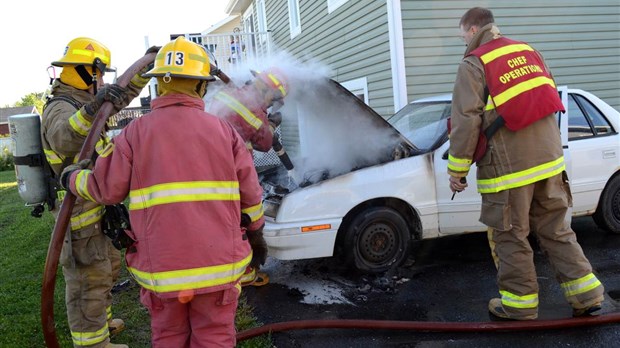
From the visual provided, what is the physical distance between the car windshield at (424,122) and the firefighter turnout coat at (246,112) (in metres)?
1.51

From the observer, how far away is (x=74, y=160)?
3.29 metres

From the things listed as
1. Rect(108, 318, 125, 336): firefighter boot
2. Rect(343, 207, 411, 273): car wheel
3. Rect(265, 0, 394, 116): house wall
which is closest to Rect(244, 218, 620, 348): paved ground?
Rect(343, 207, 411, 273): car wheel

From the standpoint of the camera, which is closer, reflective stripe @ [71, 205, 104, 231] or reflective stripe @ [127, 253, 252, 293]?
reflective stripe @ [127, 253, 252, 293]

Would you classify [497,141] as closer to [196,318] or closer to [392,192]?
[392,192]

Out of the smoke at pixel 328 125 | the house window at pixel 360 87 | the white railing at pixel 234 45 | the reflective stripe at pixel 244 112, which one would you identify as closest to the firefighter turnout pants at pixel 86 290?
the reflective stripe at pixel 244 112

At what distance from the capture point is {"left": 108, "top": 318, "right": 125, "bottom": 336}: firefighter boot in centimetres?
387

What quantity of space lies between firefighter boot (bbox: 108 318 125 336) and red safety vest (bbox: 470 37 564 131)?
3258mm

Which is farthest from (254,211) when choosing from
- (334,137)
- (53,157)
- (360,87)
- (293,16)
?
(293,16)

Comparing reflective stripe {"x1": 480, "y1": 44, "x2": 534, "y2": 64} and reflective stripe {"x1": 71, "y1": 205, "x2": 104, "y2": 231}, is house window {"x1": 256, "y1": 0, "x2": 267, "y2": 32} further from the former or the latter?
reflective stripe {"x1": 71, "y1": 205, "x2": 104, "y2": 231}

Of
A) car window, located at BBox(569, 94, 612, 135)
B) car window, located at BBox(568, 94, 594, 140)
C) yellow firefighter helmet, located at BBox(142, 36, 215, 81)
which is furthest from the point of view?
car window, located at BBox(569, 94, 612, 135)

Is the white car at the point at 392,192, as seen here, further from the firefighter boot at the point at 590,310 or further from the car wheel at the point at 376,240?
the firefighter boot at the point at 590,310

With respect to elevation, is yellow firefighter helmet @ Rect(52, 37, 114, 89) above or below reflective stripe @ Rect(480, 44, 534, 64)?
above

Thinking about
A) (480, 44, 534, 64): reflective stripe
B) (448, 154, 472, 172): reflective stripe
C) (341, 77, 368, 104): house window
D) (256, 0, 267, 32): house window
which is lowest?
(448, 154, 472, 172): reflective stripe

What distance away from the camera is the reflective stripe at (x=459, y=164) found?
353cm
